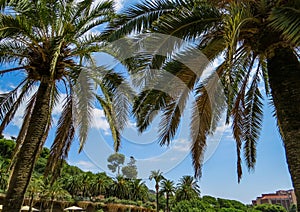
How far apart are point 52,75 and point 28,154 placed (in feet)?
5.85

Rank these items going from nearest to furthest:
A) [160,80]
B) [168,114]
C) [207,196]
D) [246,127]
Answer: [160,80] < [168,114] < [246,127] < [207,196]

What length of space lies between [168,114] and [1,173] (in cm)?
3167

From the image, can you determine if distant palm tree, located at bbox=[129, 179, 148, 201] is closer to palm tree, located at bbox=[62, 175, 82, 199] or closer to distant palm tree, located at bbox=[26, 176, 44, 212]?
palm tree, located at bbox=[62, 175, 82, 199]

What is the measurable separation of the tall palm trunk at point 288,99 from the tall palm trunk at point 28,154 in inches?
194

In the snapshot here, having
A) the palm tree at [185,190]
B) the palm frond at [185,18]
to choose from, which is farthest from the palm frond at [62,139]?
the palm tree at [185,190]

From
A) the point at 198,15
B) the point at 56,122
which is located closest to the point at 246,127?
the point at 198,15

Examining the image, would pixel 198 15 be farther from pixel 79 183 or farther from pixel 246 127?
pixel 79 183

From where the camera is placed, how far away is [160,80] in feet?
20.2

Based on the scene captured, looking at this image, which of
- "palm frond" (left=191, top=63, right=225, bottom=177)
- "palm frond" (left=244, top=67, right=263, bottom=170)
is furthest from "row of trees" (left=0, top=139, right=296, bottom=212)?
"palm frond" (left=191, top=63, right=225, bottom=177)

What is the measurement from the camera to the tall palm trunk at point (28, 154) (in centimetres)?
596

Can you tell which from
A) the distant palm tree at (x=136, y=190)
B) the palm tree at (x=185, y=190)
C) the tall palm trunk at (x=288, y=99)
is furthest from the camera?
the distant palm tree at (x=136, y=190)

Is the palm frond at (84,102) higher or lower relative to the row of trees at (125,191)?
lower

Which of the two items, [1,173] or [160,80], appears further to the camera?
[1,173]

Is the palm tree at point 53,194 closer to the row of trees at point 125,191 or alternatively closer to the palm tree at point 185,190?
the row of trees at point 125,191
